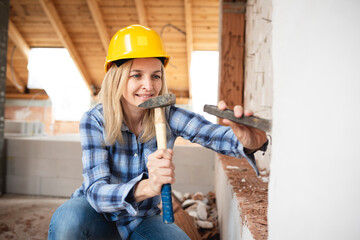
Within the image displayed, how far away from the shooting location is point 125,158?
57.8 inches

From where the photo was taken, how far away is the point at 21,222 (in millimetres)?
2920

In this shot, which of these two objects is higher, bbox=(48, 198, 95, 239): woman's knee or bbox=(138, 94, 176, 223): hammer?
bbox=(138, 94, 176, 223): hammer

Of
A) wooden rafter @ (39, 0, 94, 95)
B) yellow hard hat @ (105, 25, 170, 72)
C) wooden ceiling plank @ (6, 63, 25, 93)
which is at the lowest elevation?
yellow hard hat @ (105, 25, 170, 72)

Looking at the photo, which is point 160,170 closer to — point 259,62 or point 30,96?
point 259,62

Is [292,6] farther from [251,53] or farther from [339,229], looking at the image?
[251,53]

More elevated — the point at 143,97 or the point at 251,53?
the point at 251,53

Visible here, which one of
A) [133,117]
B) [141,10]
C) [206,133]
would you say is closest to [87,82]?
[141,10]

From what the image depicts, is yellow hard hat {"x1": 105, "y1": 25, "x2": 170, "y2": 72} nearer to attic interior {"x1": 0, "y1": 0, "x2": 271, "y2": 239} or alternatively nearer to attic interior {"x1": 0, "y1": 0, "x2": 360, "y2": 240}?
attic interior {"x1": 0, "y1": 0, "x2": 360, "y2": 240}

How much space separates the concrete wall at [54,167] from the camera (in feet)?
12.7

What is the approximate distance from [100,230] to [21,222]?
2037 mm

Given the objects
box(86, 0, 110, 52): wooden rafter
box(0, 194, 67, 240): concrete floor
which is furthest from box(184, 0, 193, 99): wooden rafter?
box(0, 194, 67, 240): concrete floor

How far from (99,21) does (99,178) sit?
18.6 ft

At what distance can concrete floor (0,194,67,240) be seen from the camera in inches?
104

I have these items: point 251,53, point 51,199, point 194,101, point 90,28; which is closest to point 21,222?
point 51,199
